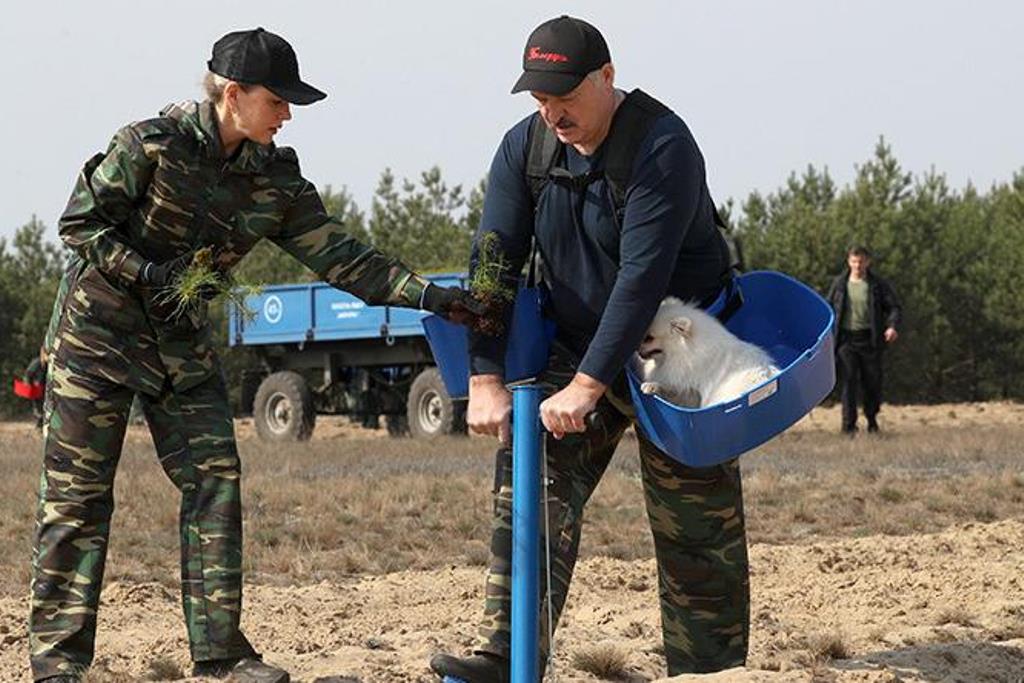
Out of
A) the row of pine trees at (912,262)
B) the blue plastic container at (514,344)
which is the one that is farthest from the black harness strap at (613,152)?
the row of pine trees at (912,262)

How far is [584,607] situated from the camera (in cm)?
826

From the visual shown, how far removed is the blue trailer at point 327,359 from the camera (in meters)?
22.6

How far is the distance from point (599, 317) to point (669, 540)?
2.67 ft

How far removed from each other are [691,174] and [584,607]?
3.47 meters

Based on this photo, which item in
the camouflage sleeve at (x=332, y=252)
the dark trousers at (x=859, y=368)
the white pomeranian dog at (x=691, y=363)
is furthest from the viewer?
the dark trousers at (x=859, y=368)

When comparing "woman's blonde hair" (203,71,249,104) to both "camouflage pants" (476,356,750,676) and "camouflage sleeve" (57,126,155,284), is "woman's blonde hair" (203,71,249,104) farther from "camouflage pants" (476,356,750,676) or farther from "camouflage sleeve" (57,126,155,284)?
"camouflage pants" (476,356,750,676)

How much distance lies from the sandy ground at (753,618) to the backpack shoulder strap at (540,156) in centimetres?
145

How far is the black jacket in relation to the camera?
60.6ft

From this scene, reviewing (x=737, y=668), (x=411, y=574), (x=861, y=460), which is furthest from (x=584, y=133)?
(x=861, y=460)

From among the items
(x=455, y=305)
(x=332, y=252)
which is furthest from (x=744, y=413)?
(x=332, y=252)

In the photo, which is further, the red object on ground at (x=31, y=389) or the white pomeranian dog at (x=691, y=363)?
the red object on ground at (x=31, y=389)

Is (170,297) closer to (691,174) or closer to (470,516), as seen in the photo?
(691,174)

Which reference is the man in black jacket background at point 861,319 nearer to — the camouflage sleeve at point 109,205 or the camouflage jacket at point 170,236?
the camouflage jacket at point 170,236

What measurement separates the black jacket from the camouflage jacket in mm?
13142
